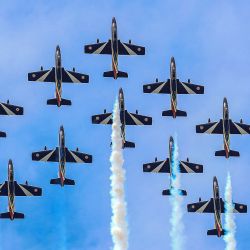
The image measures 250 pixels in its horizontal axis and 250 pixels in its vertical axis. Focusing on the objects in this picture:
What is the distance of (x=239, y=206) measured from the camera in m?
175

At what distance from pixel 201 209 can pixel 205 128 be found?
13.1 metres

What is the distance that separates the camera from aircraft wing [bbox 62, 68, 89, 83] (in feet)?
554

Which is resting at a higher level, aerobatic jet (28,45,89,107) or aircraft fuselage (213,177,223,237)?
aerobatic jet (28,45,89,107)

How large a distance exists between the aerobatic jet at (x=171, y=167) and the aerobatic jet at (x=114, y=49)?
1392 centimetres

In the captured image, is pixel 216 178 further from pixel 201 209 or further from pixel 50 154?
pixel 50 154

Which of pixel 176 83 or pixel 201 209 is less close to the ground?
pixel 176 83

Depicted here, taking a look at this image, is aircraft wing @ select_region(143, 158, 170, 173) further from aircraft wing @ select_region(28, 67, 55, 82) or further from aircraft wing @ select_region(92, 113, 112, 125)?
aircraft wing @ select_region(28, 67, 55, 82)

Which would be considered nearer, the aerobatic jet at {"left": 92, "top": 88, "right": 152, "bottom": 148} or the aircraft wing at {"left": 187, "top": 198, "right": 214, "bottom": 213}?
the aerobatic jet at {"left": 92, "top": 88, "right": 152, "bottom": 148}

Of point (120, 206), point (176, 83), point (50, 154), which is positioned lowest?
point (120, 206)

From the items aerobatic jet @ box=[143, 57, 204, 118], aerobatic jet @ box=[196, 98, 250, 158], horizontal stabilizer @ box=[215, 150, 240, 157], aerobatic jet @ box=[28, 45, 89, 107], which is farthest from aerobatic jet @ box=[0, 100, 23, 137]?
horizontal stabilizer @ box=[215, 150, 240, 157]

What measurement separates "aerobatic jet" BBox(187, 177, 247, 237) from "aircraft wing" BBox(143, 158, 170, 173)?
764cm

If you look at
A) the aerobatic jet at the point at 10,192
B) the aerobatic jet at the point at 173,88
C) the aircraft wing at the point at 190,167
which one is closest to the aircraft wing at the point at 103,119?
the aerobatic jet at the point at 173,88

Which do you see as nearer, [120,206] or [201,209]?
[120,206]

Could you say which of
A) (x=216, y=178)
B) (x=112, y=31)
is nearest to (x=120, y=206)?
(x=216, y=178)
